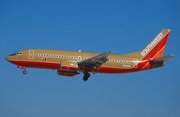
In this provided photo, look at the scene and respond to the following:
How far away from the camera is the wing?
221 ft

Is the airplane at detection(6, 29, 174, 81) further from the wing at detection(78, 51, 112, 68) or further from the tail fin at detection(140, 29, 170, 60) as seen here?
the tail fin at detection(140, 29, 170, 60)

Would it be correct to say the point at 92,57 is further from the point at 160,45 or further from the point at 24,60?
the point at 160,45

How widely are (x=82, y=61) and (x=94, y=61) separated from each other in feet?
6.76

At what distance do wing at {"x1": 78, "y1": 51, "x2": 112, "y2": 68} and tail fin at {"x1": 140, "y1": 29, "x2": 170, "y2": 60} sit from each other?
30.5ft

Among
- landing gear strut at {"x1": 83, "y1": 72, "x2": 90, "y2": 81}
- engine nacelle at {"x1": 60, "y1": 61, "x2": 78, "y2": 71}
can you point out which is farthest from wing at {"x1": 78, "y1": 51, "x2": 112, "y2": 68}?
landing gear strut at {"x1": 83, "y1": 72, "x2": 90, "y2": 81}

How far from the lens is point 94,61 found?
68.4 meters

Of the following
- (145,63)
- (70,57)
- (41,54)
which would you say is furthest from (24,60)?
(145,63)

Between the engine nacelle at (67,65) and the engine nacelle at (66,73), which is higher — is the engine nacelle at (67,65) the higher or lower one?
the higher one

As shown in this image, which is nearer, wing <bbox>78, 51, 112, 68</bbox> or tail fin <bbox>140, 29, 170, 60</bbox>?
wing <bbox>78, 51, 112, 68</bbox>

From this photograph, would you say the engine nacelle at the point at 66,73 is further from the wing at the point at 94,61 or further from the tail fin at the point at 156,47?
the tail fin at the point at 156,47

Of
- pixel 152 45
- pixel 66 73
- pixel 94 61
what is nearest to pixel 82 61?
pixel 94 61

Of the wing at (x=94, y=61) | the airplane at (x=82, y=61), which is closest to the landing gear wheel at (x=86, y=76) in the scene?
the airplane at (x=82, y=61)

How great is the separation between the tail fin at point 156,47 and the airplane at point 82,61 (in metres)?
0.59

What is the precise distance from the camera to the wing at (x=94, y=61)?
6724cm
